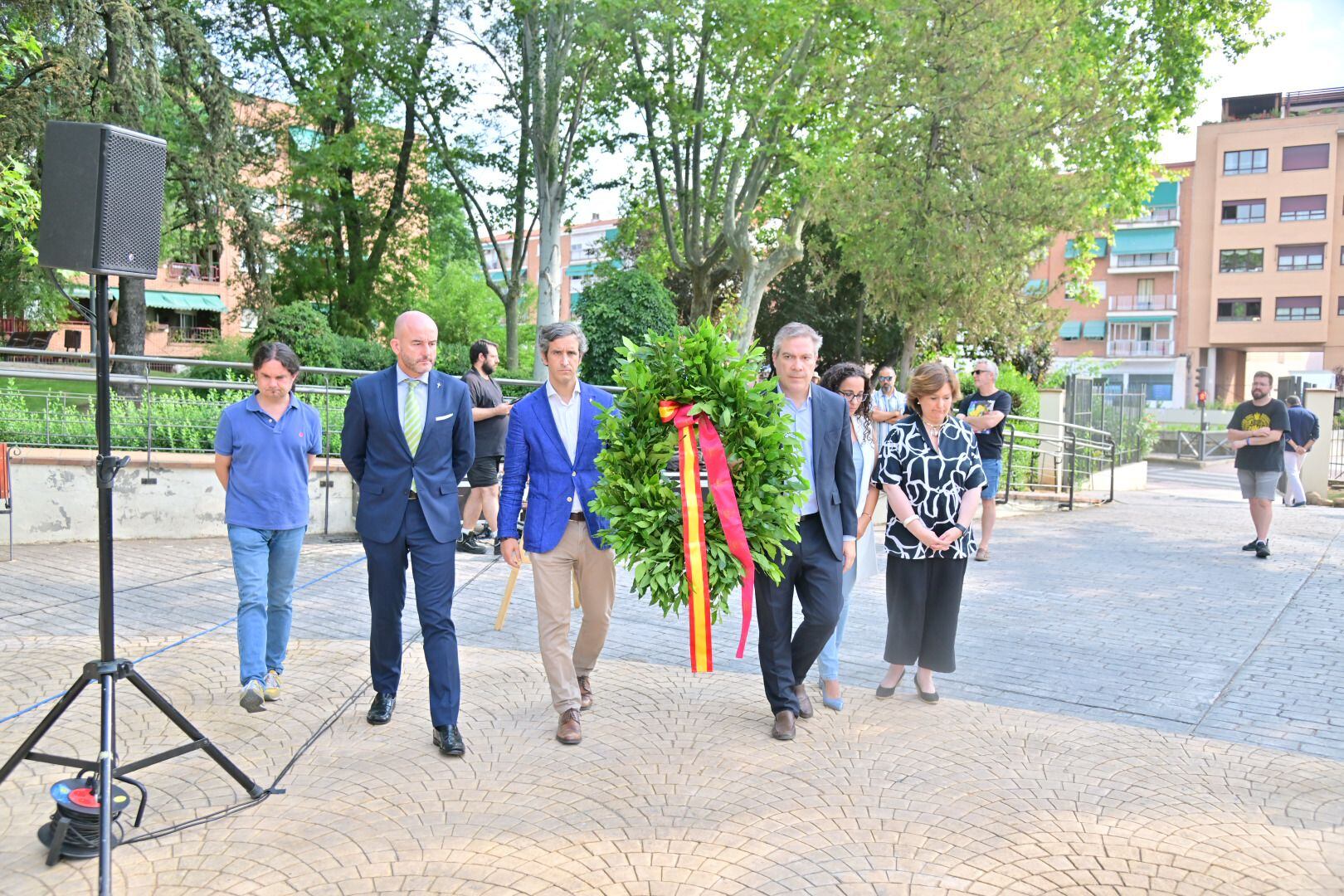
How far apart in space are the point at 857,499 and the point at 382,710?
262cm

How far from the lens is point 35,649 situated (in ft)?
20.2

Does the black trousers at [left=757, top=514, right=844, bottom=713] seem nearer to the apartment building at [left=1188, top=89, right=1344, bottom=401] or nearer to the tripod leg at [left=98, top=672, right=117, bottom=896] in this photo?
the tripod leg at [left=98, top=672, right=117, bottom=896]

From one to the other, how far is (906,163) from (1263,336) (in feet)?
160

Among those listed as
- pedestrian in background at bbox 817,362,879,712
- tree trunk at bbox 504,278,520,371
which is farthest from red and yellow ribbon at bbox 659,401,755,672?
tree trunk at bbox 504,278,520,371

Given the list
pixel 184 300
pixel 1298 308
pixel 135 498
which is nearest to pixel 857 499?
pixel 135 498

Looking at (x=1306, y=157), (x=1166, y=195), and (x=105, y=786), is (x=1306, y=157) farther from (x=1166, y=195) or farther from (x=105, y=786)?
(x=105, y=786)

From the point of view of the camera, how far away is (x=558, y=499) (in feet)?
16.0

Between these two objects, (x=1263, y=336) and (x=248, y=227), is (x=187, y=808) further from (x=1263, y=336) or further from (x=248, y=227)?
(x=1263, y=336)

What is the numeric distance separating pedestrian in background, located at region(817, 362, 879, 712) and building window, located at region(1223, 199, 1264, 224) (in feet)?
195

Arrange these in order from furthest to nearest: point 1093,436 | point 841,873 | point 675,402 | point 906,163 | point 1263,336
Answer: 1. point 1263,336
2. point 1093,436
3. point 906,163
4. point 675,402
5. point 841,873

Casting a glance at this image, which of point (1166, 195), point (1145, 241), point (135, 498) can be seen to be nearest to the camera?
point (135, 498)

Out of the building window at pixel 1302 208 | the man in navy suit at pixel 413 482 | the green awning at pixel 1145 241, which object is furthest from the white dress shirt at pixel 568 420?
the green awning at pixel 1145 241

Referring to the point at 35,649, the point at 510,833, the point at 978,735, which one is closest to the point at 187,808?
the point at 510,833

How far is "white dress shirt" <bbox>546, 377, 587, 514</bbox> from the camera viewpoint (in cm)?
493
